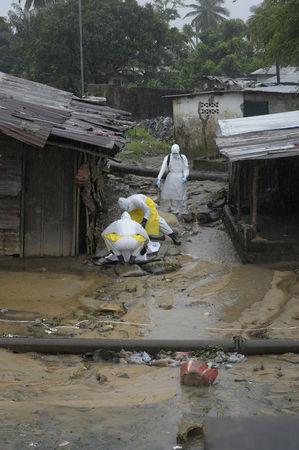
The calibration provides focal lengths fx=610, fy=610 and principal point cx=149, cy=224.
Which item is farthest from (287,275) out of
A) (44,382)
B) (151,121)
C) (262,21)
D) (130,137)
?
(151,121)

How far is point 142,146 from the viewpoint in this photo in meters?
24.0

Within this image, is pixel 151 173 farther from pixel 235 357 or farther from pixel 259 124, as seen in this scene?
pixel 235 357

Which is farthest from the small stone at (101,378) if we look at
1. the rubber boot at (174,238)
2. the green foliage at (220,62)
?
the green foliage at (220,62)

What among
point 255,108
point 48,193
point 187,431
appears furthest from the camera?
point 255,108

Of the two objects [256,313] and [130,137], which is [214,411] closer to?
[256,313]

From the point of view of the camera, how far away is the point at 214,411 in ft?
16.8

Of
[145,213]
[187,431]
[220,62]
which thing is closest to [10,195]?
[145,213]

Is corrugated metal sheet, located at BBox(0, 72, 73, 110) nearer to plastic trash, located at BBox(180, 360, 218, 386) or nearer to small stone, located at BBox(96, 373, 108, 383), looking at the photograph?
small stone, located at BBox(96, 373, 108, 383)

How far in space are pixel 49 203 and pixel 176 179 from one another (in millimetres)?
3999

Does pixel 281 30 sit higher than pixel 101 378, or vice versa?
pixel 281 30

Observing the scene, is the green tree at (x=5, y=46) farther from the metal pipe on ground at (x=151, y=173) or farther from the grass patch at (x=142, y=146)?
the metal pipe on ground at (x=151, y=173)

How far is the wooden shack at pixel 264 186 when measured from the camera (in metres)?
11.2

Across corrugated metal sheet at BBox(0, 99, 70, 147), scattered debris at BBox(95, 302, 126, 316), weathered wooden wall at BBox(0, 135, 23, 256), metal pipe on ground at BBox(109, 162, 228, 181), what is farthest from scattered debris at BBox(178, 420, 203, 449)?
metal pipe on ground at BBox(109, 162, 228, 181)

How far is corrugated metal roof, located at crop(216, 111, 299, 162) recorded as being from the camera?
10.5 m
